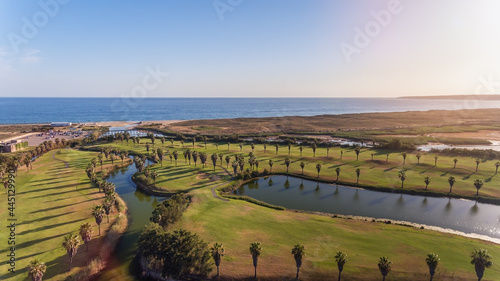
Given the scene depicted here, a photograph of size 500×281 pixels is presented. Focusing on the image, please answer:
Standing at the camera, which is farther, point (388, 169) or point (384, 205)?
point (388, 169)

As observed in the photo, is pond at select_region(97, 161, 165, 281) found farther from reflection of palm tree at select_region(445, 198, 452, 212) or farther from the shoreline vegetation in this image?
reflection of palm tree at select_region(445, 198, 452, 212)

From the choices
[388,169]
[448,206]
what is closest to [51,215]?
[448,206]

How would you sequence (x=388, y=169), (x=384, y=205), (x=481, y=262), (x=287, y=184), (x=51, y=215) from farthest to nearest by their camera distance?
(x=388, y=169)
(x=287, y=184)
(x=384, y=205)
(x=51, y=215)
(x=481, y=262)

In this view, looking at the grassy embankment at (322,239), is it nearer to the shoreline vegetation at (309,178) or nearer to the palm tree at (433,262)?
the shoreline vegetation at (309,178)

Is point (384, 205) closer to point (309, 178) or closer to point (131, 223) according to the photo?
point (309, 178)

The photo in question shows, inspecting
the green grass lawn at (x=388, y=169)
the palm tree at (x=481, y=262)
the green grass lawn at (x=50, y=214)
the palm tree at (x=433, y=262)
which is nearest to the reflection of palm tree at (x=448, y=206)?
the green grass lawn at (x=388, y=169)

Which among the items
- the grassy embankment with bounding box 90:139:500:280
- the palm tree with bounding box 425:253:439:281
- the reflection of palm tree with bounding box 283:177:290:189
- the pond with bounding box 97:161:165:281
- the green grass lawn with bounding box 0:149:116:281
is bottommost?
the pond with bounding box 97:161:165:281

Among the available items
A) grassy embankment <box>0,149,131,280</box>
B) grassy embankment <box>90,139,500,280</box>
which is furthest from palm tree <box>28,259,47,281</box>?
grassy embankment <box>90,139,500,280</box>
